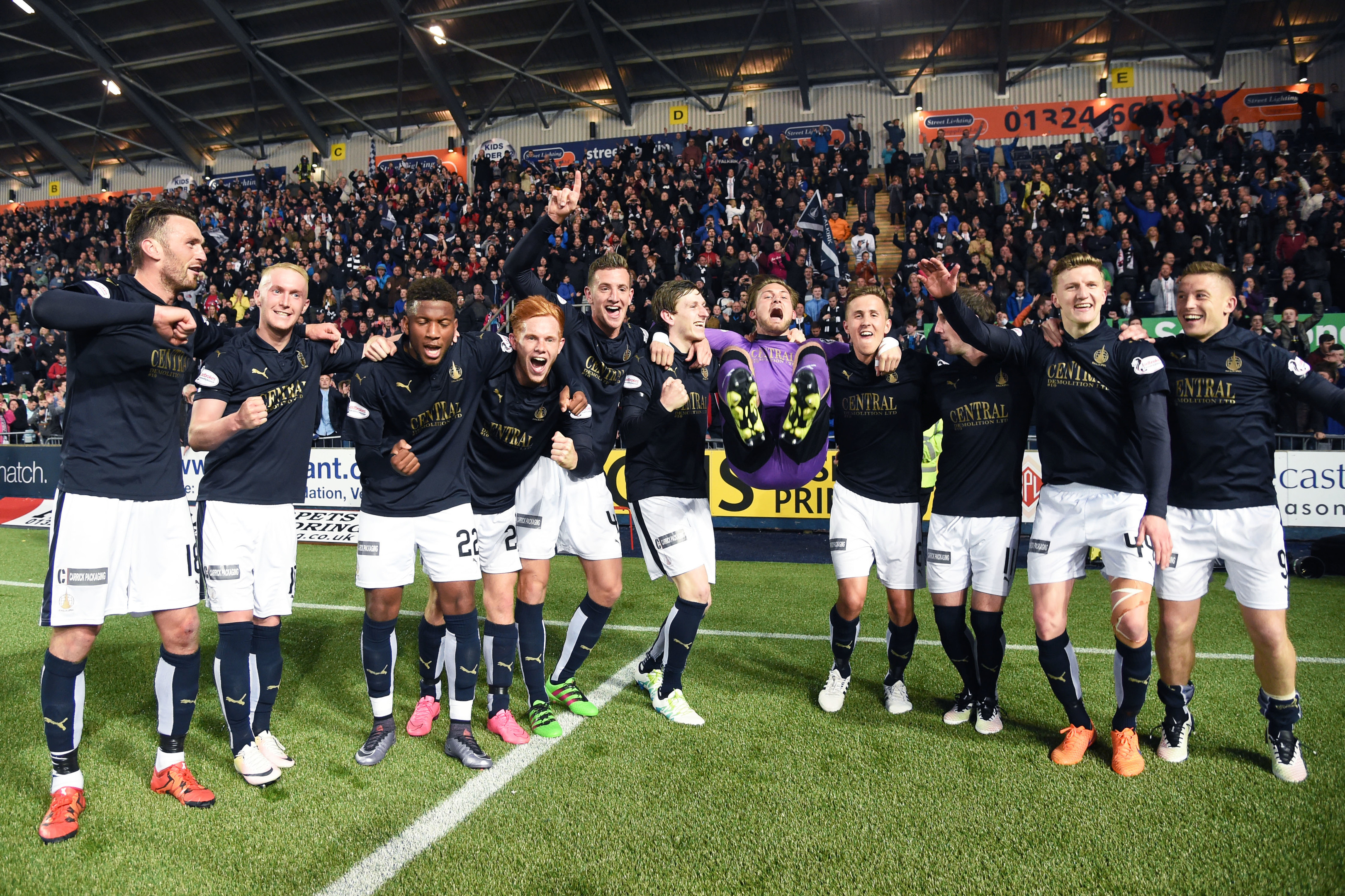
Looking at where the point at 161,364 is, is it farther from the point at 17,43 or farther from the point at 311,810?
the point at 17,43

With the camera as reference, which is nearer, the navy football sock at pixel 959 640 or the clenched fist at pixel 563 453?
the clenched fist at pixel 563 453

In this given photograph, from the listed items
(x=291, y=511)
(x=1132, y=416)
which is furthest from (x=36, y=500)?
(x=1132, y=416)

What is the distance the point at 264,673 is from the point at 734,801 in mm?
2446

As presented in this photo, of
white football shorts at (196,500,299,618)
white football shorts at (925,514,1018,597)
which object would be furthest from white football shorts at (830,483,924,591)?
white football shorts at (196,500,299,618)

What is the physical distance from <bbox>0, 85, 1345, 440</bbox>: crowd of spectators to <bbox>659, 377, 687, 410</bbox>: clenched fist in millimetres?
7928

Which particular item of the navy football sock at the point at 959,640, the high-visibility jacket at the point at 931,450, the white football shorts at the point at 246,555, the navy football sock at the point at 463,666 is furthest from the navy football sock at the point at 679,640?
the high-visibility jacket at the point at 931,450

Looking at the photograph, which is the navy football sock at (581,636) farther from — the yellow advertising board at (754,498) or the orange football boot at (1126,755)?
the yellow advertising board at (754,498)

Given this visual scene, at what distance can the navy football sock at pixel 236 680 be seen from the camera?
3.89 m

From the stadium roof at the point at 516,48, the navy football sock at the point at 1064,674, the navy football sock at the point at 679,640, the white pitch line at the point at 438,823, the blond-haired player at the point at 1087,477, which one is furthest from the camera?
the stadium roof at the point at 516,48

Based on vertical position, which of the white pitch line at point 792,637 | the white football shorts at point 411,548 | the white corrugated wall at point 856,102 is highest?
the white corrugated wall at point 856,102

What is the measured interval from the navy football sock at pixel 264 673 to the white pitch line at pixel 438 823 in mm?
1156

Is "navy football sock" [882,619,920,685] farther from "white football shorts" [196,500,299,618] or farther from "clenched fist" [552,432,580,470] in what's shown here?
"white football shorts" [196,500,299,618]

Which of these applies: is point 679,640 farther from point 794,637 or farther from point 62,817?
point 62,817

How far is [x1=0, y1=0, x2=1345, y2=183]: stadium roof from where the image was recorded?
846 inches
